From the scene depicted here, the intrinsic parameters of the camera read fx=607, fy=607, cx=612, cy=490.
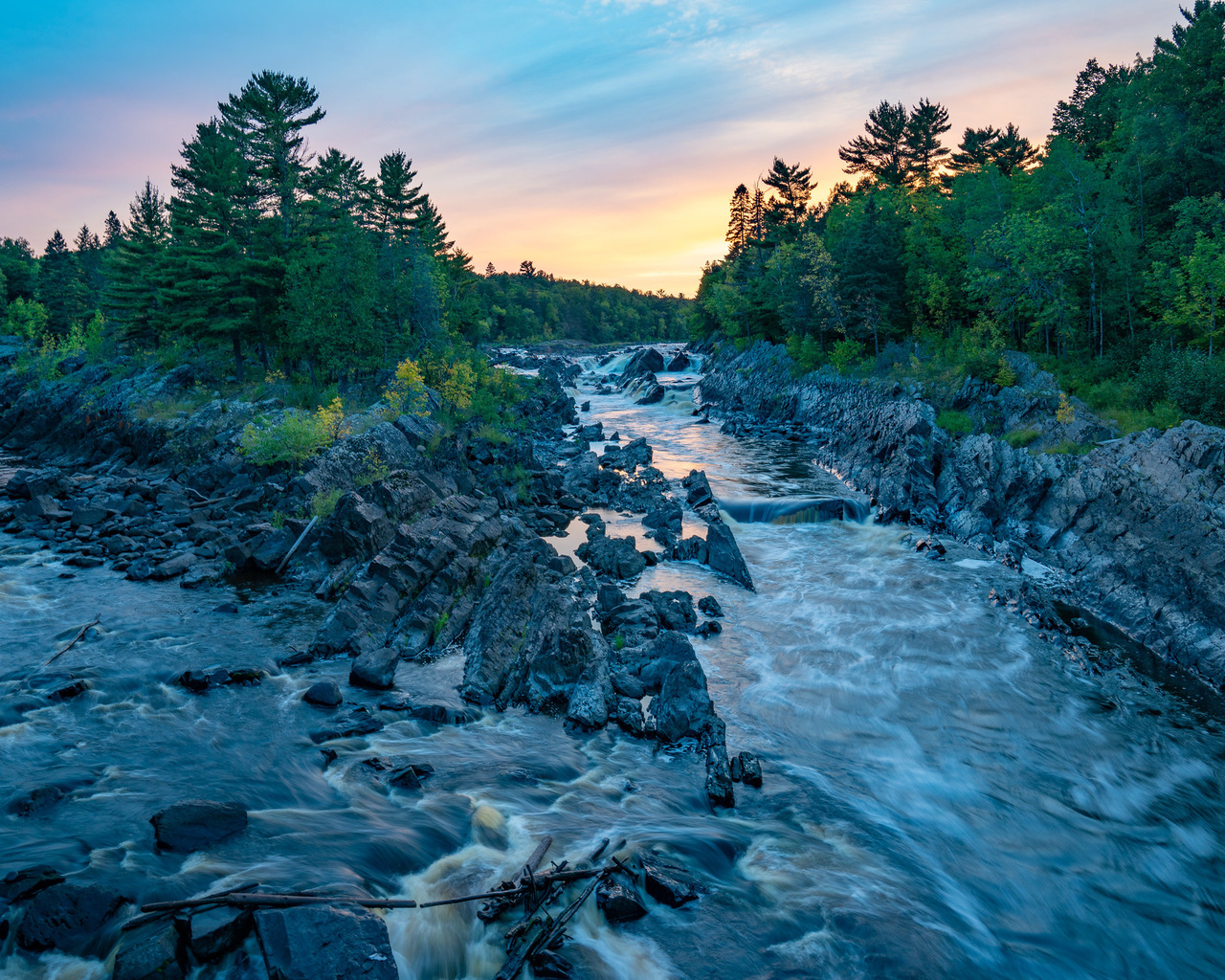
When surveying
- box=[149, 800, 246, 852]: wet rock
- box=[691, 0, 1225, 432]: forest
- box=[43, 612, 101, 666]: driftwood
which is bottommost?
box=[149, 800, 246, 852]: wet rock

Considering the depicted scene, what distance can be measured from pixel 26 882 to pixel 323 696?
6029 millimetres

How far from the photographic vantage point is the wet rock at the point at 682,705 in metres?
12.6

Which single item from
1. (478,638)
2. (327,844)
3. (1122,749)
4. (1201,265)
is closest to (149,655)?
(478,638)

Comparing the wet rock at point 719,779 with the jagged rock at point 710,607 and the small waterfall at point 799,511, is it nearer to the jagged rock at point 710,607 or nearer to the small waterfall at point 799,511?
the jagged rock at point 710,607

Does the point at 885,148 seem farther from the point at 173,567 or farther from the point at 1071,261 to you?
the point at 173,567

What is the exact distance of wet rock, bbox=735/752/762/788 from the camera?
1155 cm

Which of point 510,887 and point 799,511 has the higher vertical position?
point 799,511

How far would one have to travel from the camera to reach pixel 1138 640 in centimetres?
1761

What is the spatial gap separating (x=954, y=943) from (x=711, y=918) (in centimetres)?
343

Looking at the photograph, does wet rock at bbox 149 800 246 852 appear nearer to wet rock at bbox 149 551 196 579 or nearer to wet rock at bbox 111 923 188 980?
wet rock at bbox 111 923 188 980

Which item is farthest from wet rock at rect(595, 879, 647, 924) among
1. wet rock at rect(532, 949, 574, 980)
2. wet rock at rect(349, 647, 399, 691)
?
wet rock at rect(349, 647, 399, 691)

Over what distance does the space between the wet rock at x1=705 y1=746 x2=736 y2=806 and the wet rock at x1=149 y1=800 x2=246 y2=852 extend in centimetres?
754

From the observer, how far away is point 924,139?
6794cm

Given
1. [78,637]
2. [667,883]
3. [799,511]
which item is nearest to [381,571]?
[78,637]
